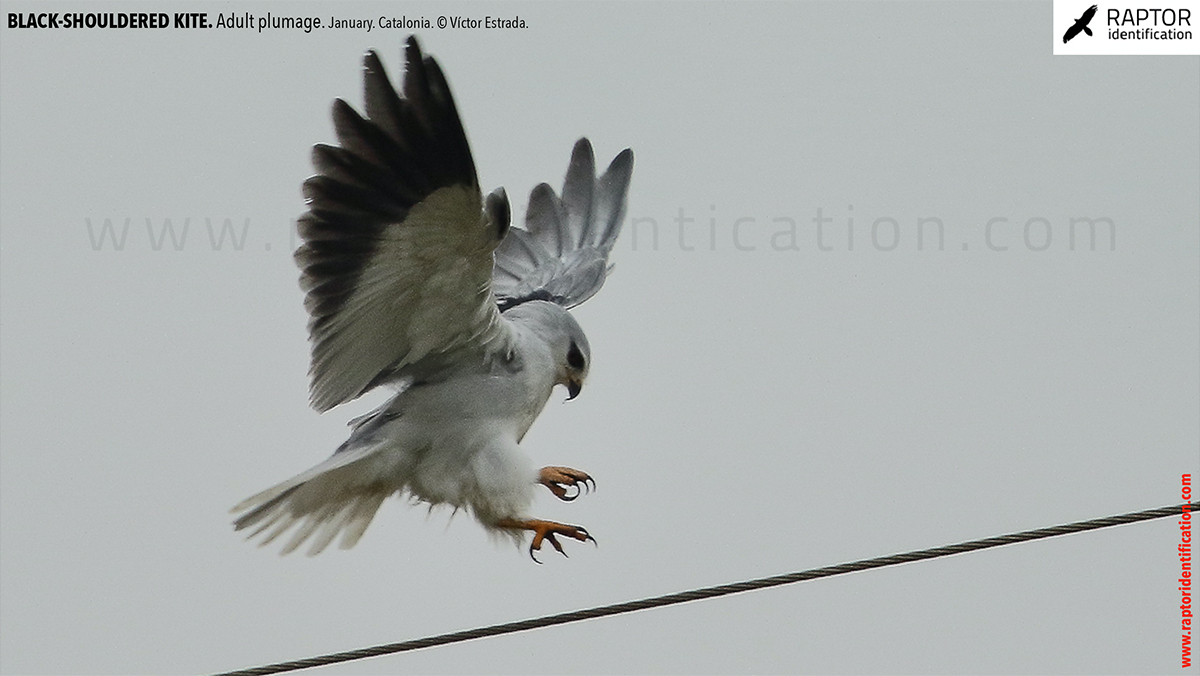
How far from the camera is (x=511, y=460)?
4316mm

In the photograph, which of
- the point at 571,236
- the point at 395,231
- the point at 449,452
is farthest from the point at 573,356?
the point at 571,236

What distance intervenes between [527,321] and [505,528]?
0.71 m

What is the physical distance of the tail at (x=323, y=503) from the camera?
432 centimetres

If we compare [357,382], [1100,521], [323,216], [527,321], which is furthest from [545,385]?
[1100,521]

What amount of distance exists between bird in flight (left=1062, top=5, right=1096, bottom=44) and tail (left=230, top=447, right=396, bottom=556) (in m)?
3.66

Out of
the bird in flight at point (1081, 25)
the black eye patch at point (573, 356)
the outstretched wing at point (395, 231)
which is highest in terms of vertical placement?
the bird in flight at point (1081, 25)

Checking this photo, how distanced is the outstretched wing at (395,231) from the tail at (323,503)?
31 centimetres

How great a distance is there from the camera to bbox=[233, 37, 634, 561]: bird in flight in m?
3.81

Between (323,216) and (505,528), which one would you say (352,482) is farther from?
(323,216)

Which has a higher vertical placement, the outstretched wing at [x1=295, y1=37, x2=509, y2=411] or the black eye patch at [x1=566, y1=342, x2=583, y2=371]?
the outstretched wing at [x1=295, y1=37, x2=509, y2=411]

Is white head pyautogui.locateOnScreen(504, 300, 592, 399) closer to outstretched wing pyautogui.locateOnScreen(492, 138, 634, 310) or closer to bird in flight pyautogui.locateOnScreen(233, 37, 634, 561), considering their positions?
bird in flight pyautogui.locateOnScreen(233, 37, 634, 561)

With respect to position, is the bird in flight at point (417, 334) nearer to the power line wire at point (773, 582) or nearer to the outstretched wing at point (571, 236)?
the outstretched wing at point (571, 236)

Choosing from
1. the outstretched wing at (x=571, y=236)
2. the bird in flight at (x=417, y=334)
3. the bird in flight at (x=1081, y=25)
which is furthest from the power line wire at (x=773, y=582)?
the bird in flight at (x=1081, y=25)

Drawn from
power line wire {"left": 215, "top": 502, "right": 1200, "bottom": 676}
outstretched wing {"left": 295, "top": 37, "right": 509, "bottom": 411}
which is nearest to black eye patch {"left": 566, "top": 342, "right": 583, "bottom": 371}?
outstretched wing {"left": 295, "top": 37, "right": 509, "bottom": 411}
